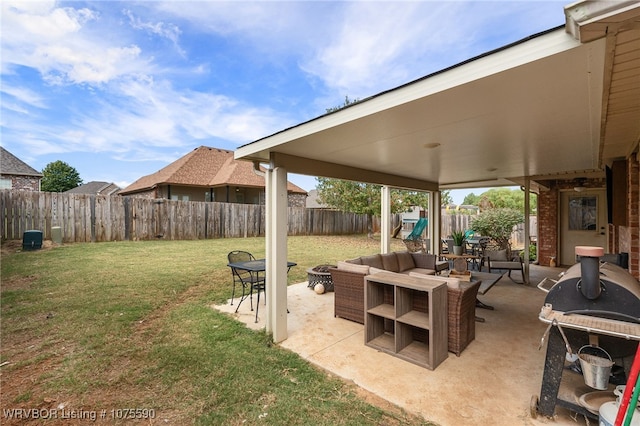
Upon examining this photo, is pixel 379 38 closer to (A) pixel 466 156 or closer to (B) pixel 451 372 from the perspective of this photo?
(A) pixel 466 156

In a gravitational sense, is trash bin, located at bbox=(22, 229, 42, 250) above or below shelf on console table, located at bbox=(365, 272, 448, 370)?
above

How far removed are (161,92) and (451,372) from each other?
1395cm

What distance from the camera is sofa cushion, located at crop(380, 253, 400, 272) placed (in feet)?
16.7

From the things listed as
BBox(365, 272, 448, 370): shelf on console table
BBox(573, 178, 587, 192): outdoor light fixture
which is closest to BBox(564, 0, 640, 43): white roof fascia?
BBox(365, 272, 448, 370): shelf on console table

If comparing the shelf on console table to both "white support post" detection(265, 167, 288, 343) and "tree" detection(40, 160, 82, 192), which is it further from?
"tree" detection(40, 160, 82, 192)

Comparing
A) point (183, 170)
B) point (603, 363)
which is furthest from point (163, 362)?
point (183, 170)

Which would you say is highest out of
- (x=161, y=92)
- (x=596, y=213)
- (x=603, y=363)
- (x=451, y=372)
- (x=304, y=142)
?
(x=161, y=92)

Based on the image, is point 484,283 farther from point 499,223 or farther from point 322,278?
point 499,223

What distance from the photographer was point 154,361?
3.03 m

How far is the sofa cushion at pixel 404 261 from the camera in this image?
216 inches

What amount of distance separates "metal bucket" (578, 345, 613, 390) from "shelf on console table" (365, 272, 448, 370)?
1112 millimetres

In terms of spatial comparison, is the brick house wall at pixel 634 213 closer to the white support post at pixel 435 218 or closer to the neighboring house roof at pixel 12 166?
the white support post at pixel 435 218

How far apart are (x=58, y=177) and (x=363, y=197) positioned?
39731 mm

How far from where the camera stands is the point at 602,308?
1879 millimetres
